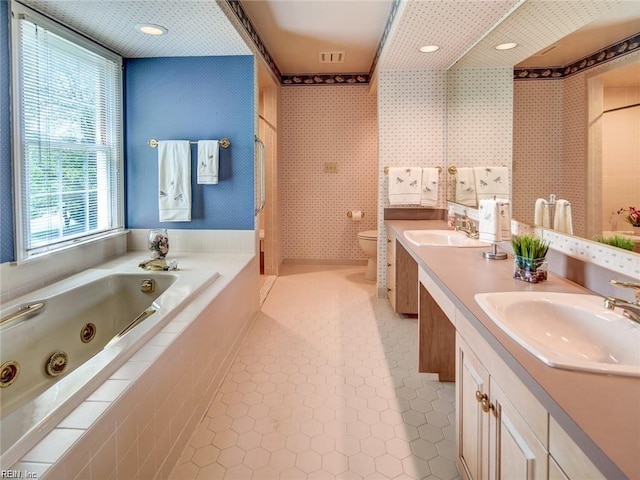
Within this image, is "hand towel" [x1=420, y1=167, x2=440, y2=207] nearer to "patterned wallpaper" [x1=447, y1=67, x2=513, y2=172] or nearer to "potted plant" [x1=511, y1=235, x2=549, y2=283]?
"patterned wallpaper" [x1=447, y1=67, x2=513, y2=172]

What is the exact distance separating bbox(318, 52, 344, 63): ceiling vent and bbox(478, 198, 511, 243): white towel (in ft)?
8.89

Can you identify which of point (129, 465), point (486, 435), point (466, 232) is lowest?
point (129, 465)

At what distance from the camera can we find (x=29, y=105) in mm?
2189

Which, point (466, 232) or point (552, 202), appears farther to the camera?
point (466, 232)

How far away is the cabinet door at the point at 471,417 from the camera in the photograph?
119 cm

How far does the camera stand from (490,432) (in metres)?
1.14

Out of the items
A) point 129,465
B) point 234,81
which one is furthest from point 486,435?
point 234,81

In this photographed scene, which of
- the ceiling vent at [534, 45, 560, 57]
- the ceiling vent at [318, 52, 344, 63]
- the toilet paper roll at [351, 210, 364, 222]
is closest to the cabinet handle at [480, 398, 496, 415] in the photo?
the ceiling vent at [534, 45, 560, 57]

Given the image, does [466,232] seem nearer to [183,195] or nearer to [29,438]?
[183,195]

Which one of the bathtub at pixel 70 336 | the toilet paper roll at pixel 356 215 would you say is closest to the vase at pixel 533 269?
the bathtub at pixel 70 336

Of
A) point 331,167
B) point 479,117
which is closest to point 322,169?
point 331,167

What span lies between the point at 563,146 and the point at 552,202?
0.78ft

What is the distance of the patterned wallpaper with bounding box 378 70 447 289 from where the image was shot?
11.6 feet

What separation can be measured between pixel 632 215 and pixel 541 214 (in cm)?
57
